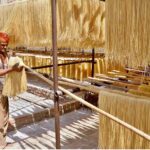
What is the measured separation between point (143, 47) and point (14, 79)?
208cm

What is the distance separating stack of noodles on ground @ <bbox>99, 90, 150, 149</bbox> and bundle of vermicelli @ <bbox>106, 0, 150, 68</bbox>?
1.22ft

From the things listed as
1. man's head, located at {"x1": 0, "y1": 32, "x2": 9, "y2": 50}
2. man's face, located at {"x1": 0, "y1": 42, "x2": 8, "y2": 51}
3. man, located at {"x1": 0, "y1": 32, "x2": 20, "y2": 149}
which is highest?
man's head, located at {"x1": 0, "y1": 32, "x2": 9, "y2": 50}

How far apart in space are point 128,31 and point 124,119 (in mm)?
764

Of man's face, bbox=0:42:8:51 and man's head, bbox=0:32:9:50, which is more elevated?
man's head, bbox=0:32:9:50

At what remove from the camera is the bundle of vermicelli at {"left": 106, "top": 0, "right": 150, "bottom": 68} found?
74.7 inches

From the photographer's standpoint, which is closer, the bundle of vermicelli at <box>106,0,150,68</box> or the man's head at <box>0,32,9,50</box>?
the bundle of vermicelli at <box>106,0,150,68</box>

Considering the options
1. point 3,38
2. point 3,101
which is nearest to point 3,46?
point 3,38

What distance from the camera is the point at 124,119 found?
90.6 inches

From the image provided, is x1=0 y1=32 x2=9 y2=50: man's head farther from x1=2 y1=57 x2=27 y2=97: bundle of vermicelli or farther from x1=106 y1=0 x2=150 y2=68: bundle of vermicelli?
x1=106 y1=0 x2=150 y2=68: bundle of vermicelli

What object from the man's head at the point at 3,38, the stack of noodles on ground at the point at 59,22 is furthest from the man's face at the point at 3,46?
the stack of noodles on ground at the point at 59,22

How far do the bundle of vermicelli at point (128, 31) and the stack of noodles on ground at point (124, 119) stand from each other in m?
0.37

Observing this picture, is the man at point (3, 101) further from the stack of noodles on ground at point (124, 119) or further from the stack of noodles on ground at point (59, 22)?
the stack of noodles on ground at point (124, 119)

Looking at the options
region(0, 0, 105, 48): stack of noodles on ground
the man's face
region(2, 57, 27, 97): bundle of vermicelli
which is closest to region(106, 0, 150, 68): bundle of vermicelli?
region(0, 0, 105, 48): stack of noodles on ground

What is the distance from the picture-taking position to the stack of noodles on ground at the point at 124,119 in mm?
2189
